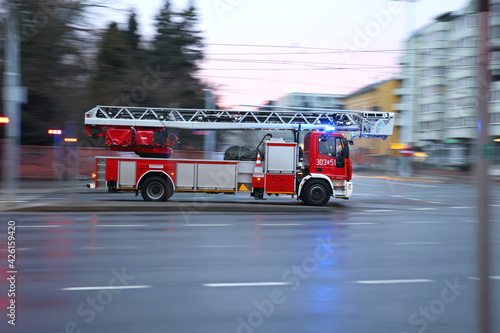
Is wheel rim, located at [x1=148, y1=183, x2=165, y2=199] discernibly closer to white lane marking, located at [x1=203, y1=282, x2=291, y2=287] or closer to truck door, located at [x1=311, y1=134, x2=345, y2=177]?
truck door, located at [x1=311, y1=134, x2=345, y2=177]

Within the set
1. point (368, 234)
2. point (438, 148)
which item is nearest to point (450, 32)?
point (438, 148)

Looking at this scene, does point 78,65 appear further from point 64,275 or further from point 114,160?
point 64,275

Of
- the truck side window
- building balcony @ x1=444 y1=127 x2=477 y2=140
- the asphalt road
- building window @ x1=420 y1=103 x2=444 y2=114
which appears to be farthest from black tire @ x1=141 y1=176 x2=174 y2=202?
building window @ x1=420 y1=103 x2=444 y2=114

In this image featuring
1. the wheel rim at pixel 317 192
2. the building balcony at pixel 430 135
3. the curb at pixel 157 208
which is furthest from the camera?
the building balcony at pixel 430 135

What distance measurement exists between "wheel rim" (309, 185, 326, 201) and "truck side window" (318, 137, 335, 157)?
1238mm

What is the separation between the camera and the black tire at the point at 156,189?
1662cm

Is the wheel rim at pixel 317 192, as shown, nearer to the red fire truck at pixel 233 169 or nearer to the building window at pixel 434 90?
the red fire truck at pixel 233 169

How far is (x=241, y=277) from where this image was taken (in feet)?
21.5

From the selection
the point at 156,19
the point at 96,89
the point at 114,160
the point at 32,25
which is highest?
the point at 156,19

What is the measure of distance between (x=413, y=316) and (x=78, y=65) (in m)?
21.5

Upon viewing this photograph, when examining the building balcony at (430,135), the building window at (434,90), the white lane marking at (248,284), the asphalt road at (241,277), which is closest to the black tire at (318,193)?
the asphalt road at (241,277)

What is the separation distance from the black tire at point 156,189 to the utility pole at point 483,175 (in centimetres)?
1418

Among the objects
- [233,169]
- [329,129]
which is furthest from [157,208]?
[329,129]

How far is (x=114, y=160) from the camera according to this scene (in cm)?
1647
